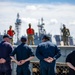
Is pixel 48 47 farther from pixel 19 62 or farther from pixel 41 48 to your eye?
pixel 19 62

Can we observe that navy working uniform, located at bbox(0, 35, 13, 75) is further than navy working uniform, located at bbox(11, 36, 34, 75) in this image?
Yes

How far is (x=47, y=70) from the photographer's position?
27.5 feet

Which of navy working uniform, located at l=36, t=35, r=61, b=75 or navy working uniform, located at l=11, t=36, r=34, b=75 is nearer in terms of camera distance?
navy working uniform, located at l=36, t=35, r=61, b=75

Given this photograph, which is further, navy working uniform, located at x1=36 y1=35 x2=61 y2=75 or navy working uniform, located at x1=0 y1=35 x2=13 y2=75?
navy working uniform, located at x1=0 y1=35 x2=13 y2=75

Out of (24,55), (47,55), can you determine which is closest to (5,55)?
(24,55)

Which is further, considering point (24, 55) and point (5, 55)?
point (5, 55)

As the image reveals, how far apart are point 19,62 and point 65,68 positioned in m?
1.42

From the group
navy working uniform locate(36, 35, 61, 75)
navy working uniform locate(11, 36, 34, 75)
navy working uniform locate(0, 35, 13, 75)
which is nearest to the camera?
navy working uniform locate(36, 35, 61, 75)

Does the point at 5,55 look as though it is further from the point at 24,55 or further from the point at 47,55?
the point at 47,55

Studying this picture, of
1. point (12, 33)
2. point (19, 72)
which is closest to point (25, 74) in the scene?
point (19, 72)

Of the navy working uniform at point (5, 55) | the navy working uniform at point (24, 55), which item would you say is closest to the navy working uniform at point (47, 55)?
the navy working uniform at point (24, 55)

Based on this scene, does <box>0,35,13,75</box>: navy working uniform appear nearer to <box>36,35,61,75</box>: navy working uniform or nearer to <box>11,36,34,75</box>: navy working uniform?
<box>11,36,34,75</box>: navy working uniform

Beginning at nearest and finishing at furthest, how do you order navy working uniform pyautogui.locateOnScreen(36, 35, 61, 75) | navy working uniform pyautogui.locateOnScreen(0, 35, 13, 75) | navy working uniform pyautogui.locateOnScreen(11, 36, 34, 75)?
navy working uniform pyautogui.locateOnScreen(36, 35, 61, 75) → navy working uniform pyautogui.locateOnScreen(11, 36, 34, 75) → navy working uniform pyautogui.locateOnScreen(0, 35, 13, 75)

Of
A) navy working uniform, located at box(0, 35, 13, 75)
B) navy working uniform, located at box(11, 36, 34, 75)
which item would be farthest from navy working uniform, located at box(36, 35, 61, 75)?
navy working uniform, located at box(0, 35, 13, 75)
